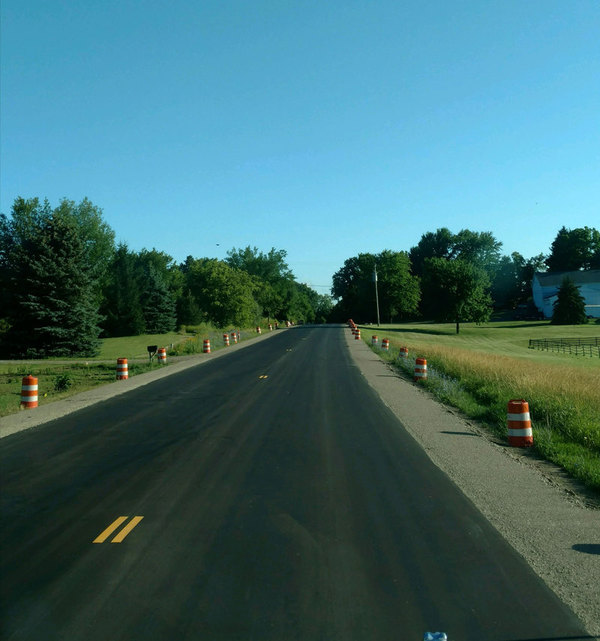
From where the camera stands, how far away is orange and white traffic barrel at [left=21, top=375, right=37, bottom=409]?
15844mm

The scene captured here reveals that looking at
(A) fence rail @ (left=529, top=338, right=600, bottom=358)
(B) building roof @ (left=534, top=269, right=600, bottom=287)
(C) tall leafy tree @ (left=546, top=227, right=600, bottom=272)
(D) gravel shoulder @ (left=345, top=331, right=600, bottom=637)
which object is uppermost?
(C) tall leafy tree @ (left=546, top=227, right=600, bottom=272)

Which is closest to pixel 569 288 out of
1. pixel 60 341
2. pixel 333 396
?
pixel 60 341

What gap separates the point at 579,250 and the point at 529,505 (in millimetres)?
135207

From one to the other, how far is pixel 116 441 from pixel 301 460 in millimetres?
3864

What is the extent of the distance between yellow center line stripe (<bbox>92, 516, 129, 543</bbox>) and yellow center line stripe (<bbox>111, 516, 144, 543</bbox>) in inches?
4.1

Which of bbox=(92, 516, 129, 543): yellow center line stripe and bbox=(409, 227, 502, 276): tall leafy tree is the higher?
bbox=(409, 227, 502, 276): tall leafy tree

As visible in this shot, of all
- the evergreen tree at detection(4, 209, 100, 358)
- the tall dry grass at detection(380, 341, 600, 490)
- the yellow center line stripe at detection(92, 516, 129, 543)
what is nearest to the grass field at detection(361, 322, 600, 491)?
the tall dry grass at detection(380, 341, 600, 490)

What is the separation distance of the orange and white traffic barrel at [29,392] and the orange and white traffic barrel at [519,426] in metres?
12.2

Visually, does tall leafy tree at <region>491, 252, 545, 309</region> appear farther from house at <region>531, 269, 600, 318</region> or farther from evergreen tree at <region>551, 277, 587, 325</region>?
evergreen tree at <region>551, 277, 587, 325</region>

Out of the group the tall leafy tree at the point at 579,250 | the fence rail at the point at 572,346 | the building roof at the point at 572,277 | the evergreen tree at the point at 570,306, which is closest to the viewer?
the fence rail at the point at 572,346

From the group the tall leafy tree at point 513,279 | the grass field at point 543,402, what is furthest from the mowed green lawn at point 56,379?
the tall leafy tree at point 513,279

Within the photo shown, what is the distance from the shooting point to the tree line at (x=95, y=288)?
40406 mm

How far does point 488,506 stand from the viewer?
7121mm

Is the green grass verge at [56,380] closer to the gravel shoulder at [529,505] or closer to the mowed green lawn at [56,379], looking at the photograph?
the mowed green lawn at [56,379]
